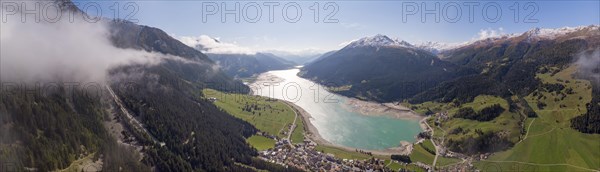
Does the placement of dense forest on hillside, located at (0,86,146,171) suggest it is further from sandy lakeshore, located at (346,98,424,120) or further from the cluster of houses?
sandy lakeshore, located at (346,98,424,120)

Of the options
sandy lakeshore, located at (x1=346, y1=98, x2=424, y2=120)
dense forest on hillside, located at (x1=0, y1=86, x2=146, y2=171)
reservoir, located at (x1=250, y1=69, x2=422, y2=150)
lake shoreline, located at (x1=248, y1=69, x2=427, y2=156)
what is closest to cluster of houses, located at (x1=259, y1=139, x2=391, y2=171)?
lake shoreline, located at (x1=248, y1=69, x2=427, y2=156)

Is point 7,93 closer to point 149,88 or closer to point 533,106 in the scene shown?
point 149,88

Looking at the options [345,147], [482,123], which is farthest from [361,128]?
[482,123]

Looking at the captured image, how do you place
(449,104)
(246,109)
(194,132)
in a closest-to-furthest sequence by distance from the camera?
(194,132) → (246,109) → (449,104)

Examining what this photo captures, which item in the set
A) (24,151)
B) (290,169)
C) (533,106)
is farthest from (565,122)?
(24,151)

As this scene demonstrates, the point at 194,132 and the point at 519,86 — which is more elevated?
the point at 519,86
